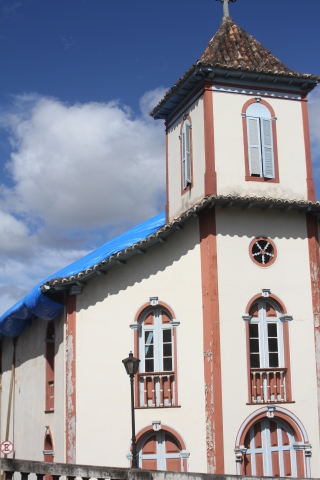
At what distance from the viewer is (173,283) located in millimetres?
17859

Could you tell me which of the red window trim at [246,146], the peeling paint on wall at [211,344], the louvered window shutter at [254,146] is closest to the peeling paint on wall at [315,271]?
the red window trim at [246,146]

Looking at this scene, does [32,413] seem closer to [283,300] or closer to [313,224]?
[283,300]

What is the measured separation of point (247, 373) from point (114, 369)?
11.0 feet

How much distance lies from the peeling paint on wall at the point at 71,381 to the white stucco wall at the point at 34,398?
0.40 m

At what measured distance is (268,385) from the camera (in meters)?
17.2

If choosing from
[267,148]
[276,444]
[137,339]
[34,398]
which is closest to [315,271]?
[267,148]

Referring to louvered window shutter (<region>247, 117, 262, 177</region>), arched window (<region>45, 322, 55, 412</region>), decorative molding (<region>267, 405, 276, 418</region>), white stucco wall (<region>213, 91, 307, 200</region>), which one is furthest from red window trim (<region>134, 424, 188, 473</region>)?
louvered window shutter (<region>247, 117, 262, 177</region>)

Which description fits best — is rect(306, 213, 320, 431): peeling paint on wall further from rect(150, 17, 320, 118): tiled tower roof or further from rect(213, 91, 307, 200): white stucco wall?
rect(150, 17, 320, 118): tiled tower roof

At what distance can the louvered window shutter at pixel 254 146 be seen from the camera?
18578 millimetres

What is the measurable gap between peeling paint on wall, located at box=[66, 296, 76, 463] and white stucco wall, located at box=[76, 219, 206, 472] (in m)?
0.13

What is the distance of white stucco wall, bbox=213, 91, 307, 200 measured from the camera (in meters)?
18.3

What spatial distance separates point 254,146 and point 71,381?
7911 millimetres

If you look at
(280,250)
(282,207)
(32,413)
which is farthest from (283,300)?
(32,413)

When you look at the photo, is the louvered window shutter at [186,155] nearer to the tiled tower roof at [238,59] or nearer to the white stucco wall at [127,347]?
the tiled tower roof at [238,59]
